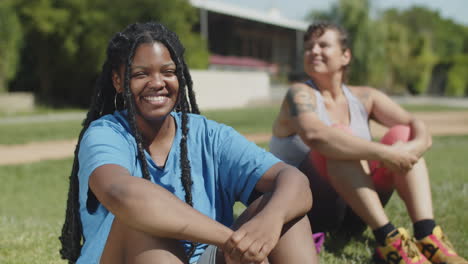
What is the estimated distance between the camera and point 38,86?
21141mm

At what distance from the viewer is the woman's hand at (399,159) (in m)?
2.89

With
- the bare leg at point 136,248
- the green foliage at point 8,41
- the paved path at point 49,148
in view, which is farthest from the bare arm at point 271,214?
the green foliage at point 8,41

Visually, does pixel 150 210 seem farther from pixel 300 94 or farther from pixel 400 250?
pixel 300 94

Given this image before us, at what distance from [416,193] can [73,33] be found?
1828 cm

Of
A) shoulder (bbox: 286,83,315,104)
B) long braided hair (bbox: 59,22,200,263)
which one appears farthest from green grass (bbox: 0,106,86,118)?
long braided hair (bbox: 59,22,200,263)

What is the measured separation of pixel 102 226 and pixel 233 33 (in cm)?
2951

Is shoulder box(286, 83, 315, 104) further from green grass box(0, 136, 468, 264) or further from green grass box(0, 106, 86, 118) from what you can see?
green grass box(0, 106, 86, 118)

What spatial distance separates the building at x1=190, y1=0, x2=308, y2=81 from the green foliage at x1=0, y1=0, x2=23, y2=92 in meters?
8.21

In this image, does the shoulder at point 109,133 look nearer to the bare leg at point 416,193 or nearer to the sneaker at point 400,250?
the sneaker at point 400,250

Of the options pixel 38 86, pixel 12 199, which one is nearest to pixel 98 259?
pixel 12 199

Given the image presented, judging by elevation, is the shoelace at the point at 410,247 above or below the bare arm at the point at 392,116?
below

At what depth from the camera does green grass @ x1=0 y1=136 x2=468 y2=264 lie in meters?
3.11

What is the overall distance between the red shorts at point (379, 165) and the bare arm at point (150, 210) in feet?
4.92

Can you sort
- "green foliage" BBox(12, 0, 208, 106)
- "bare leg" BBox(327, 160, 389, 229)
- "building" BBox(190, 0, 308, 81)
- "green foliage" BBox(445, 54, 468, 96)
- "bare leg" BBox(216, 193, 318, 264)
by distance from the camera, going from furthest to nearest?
"green foliage" BBox(445, 54, 468, 96)
"building" BBox(190, 0, 308, 81)
"green foliage" BBox(12, 0, 208, 106)
"bare leg" BBox(327, 160, 389, 229)
"bare leg" BBox(216, 193, 318, 264)
